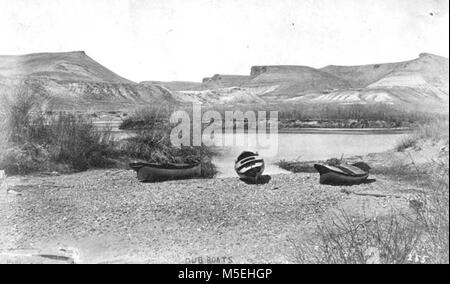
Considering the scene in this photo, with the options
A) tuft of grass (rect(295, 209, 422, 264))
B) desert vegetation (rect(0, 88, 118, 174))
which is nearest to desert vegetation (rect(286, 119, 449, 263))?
tuft of grass (rect(295, 209, 422, 264))

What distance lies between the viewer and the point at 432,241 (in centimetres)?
500

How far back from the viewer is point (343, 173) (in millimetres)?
7969

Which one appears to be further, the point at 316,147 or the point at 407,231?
the point at 316,147

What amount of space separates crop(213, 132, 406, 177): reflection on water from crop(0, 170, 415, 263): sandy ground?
2.09 ft

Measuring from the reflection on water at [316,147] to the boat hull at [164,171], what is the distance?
676mm

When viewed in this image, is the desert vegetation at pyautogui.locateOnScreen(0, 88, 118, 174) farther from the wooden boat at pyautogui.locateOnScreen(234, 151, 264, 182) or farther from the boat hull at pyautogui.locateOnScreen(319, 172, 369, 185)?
the boat hull at pyautogui.locateOnScreen(319, 172, 369, 185)

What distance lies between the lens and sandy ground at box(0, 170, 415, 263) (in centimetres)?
648

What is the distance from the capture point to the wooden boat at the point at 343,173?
7.91 metres

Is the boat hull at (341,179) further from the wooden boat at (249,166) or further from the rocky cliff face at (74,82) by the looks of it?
the rocky cliff face at (74,82)

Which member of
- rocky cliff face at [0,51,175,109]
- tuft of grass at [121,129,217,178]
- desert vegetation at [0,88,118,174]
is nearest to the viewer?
desert vegetation at [0,88,118,174]

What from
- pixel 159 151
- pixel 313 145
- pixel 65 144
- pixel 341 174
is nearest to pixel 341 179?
pixel 341 174

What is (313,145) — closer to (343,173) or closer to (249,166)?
(249,166)
